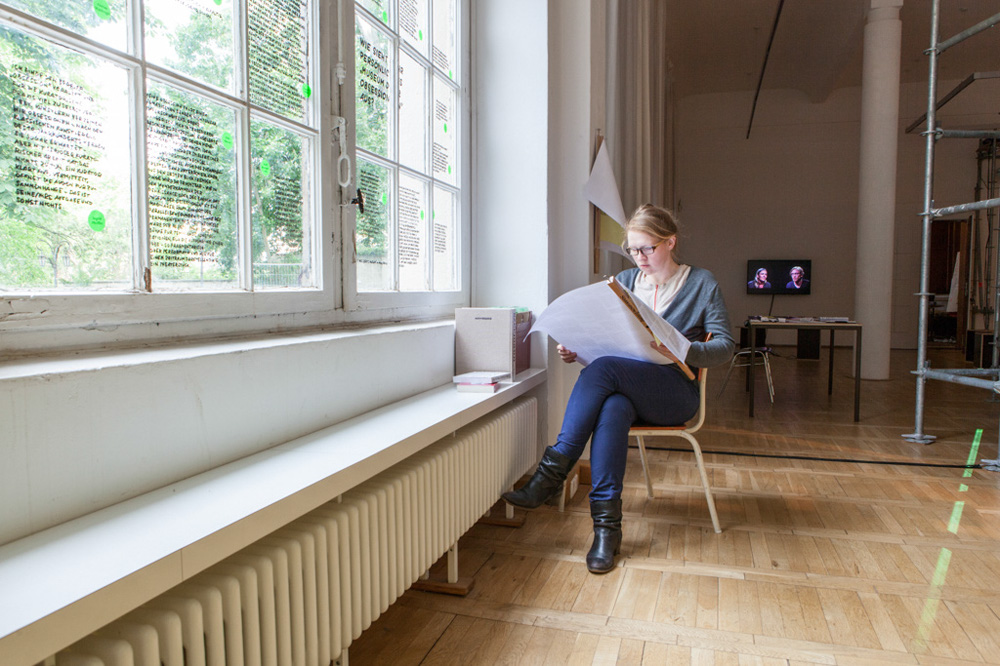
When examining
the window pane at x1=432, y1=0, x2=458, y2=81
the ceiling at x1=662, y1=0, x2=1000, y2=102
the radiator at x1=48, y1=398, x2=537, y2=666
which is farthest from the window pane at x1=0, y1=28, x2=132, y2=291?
the ceiling at x1=662, y1=0, x2=1000, y2=102

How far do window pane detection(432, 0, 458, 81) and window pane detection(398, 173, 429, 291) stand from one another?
1.67ft

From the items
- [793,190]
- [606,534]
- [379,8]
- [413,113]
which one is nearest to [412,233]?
[413,113]

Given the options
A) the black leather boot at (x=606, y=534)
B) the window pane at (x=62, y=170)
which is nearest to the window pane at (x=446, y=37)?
the window pane at (x=62, y=170)

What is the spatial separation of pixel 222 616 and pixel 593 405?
1.38 m

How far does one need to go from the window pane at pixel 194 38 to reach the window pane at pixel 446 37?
1139 millimetres

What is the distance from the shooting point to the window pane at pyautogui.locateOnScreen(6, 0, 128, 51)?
105 cm

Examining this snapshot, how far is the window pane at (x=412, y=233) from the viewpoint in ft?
7.50

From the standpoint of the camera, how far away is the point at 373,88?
2064 millimetres

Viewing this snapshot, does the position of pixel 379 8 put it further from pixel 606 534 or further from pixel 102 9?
pixel 606 534

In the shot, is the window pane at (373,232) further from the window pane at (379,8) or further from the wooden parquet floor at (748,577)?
the wooden parquet floor at (748,577)

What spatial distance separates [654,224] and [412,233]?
0.84 m

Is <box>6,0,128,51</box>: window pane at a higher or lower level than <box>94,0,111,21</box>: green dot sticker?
lower

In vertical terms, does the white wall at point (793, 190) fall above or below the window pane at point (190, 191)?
above

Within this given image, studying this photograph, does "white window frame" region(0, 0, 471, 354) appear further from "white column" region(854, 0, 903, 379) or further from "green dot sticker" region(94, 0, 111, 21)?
"white column" region(854, 0, 903, 379)
